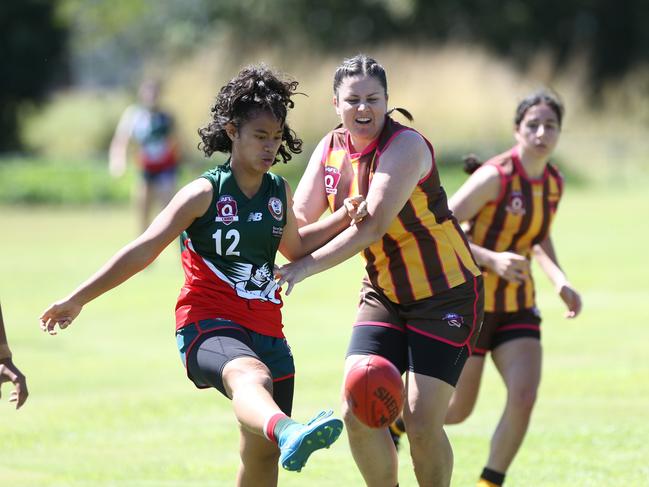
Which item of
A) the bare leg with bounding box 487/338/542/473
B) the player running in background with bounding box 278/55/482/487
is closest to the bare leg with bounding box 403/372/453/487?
the player running in background with bounding box 278/55/482/487

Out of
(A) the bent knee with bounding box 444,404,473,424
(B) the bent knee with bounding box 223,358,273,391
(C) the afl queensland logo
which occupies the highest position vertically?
(C) the afl queensland logo

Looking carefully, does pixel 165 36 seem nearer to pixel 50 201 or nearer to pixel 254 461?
pixel 50 201

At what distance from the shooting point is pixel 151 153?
1675cm

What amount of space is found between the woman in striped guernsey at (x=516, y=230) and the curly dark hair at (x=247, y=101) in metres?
1.62

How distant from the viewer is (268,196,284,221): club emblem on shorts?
5.18 m

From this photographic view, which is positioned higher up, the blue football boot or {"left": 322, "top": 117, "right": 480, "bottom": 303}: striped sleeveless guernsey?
{"left": 322, "top": 117, "right": 480, "bottom": 303}: striped sleeveless guernsey

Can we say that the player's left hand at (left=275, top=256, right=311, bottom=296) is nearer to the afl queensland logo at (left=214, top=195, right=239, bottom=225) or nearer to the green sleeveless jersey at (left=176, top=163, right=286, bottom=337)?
the green sleeveless jersey at (left=176, top=163, right=286, bottom=337)

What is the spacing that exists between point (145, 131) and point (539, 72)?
942 inches

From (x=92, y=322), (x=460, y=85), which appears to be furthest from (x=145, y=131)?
(x=460, y=85)

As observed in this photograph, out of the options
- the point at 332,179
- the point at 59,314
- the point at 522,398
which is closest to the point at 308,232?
the point at 332,179

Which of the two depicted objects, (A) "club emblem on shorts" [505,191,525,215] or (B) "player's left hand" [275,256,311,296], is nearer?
(B) "player's left hand" [275,256,311,296]

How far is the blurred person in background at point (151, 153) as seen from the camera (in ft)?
55.0

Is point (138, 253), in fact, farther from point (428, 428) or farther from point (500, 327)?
point (500, 327)

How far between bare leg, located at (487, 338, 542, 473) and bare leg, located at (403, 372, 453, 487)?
0.94 meters
